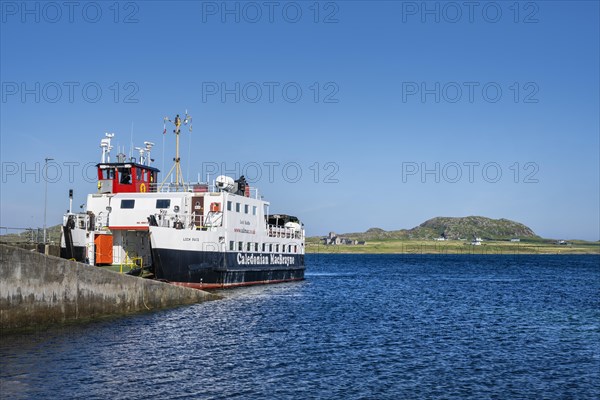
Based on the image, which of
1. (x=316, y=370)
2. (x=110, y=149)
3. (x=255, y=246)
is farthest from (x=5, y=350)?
(x=255, y=246)

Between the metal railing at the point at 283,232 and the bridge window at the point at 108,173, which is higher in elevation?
the bridge window at the point at 108,173

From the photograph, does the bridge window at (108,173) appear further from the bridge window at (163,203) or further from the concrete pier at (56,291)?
the concrete pier at (56,291)

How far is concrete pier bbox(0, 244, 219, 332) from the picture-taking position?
82.1ft

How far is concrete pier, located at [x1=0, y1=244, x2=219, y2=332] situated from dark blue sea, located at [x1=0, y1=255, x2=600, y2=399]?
34.9 inches

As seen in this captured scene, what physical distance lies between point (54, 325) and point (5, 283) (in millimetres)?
3019

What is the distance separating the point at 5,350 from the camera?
22.1 metres

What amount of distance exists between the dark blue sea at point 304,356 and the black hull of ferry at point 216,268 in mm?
4699

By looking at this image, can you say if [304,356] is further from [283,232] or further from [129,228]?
[283,232]

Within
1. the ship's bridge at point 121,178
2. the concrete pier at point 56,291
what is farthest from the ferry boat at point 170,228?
the concrete pier at point 56,291

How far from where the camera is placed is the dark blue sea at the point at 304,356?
18.6 metres

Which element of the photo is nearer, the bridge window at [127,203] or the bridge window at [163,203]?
the bridge window at [127,203]

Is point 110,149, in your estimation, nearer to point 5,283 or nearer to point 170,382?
point 5,283

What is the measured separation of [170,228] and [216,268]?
6.67 metres

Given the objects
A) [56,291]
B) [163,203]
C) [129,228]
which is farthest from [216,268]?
[56,291]
